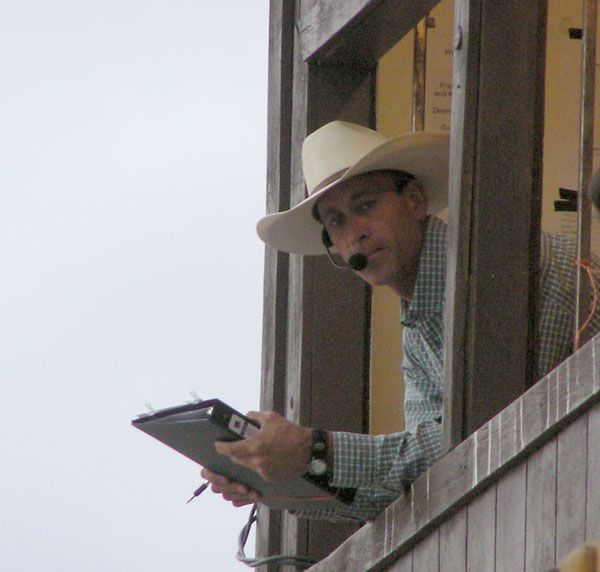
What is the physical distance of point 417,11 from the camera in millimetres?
4129

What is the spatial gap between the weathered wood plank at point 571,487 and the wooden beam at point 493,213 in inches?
18.3

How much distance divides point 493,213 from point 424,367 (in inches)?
21.3

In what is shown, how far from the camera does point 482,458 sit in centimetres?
314

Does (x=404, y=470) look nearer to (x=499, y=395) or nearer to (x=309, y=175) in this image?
(x=499, y=395)

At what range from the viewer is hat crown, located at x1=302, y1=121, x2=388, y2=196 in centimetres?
399

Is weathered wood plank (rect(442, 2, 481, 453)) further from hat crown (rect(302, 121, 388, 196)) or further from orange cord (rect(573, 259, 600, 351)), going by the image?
hat crown (rect(302, 121, 388, 196))

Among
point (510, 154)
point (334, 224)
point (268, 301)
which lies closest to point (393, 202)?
point (334, 224)

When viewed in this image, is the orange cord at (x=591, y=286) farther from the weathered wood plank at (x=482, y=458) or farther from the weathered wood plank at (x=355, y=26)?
the weathered wood plank at (x=355, y=26)

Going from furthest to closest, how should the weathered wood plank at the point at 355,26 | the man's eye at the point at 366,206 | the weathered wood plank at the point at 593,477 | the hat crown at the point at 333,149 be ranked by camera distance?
the weathered wood plank at the point at 355,26 → the hat crown at the point at 333,149 → the man's eye at the point at 366,206 → the weathered wood plank at the point at 593,477

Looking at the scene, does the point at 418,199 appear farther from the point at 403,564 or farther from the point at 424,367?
the point at 403,564

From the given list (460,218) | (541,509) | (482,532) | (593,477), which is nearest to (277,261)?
(460,218)

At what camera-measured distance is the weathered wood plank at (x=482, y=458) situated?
2801 millimetres

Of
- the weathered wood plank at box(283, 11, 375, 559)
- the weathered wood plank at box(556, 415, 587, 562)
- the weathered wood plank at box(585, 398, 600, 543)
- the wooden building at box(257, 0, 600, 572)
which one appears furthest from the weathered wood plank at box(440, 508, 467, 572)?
the weathered wood plank at box(283, 11, 375, 559)

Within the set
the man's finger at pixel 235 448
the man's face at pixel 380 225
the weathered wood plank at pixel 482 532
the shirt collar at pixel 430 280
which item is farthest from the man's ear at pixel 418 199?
the weathered wood plank at pixel 482 532
